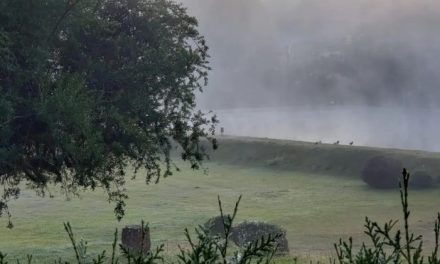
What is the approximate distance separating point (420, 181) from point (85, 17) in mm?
51908

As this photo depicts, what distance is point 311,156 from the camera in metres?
83.4

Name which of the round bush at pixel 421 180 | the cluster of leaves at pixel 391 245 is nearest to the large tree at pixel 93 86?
the cluster of leaves at pixel 391 245

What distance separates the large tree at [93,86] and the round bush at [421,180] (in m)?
45.2

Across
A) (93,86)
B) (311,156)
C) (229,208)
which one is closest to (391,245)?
(93,86)

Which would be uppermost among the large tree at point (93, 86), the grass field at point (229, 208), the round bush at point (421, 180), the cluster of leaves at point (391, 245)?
the large tree at point (93, 86)

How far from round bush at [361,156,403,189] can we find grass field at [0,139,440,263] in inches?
52.4

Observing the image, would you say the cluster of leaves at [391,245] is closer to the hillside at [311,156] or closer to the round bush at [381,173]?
the round bush at [381,173]

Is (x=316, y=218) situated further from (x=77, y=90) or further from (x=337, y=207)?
(x=77, y=90)

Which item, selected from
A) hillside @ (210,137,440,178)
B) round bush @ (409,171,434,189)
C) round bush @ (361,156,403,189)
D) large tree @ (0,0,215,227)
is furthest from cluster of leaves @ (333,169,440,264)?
hillside @ (210,137,440,178)

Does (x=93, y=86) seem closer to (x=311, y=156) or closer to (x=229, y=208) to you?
(x=229, y=208)

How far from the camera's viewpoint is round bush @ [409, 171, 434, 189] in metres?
64.1

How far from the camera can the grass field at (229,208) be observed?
124 feet

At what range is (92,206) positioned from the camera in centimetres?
5375

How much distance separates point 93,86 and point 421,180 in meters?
50.2
